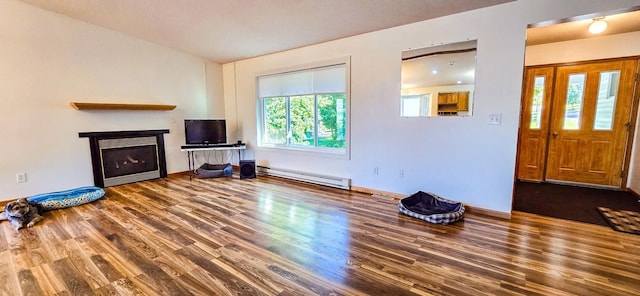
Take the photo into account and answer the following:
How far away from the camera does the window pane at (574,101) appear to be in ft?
13.7

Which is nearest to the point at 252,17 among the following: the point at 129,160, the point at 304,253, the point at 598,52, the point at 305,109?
the point at 305,109

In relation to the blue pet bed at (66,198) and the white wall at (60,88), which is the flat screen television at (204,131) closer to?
the white wall at (60,88)

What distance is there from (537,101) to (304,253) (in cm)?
468

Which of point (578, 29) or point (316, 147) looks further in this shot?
point (316, 147)

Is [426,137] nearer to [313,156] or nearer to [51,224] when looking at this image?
[313,156]

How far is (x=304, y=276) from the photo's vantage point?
1.96 m

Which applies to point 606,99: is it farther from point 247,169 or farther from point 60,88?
point 60,88

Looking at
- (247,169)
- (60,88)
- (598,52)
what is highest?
(598,52)

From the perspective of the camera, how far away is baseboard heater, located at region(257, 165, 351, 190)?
417cm

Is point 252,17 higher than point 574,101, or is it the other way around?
point 252,17

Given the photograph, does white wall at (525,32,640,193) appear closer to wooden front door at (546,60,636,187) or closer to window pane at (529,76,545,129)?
wooden front door at (546,60,636,187)

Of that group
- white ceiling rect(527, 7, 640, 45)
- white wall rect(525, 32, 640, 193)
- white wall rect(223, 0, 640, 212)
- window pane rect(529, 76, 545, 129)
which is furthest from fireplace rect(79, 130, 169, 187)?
white wall rect(525, 32, 640, 193)

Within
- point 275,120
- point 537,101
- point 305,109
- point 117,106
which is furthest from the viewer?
point 275,120

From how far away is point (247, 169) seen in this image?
4.95 meters
